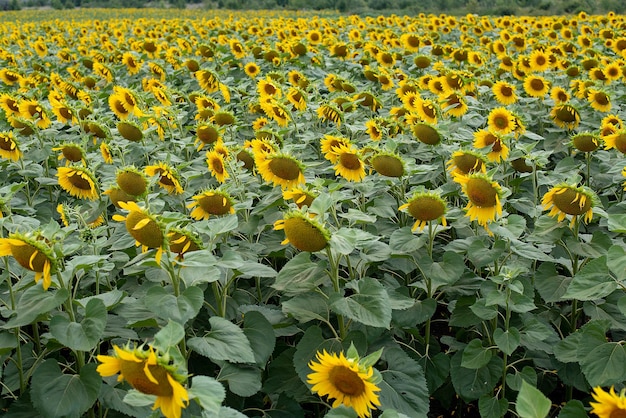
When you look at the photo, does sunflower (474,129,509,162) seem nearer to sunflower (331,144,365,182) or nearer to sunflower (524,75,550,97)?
sunflower (331,144,365,182)

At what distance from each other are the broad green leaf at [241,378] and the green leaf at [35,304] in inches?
20.5

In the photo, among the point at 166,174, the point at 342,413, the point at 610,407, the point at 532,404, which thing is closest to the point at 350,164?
the point at 166,174

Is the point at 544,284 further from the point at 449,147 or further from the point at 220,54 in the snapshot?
the point at 220,54

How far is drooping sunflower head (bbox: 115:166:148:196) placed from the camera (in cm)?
232

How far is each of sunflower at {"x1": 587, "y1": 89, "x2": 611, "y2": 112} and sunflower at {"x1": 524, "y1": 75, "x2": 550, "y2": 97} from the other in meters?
0.42

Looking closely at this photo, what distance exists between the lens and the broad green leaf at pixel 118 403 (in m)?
1.73

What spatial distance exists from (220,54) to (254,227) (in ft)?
15.2

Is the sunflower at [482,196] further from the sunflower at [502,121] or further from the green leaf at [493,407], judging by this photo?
the sunflower at [502,121]

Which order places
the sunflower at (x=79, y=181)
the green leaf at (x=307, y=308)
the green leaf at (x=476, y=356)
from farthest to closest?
the sunflower at (x=79, y=181) < the green leaf at (x=476, y=356) < the green leaf at (x=307, y=308)

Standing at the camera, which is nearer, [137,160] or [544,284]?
[544,284]

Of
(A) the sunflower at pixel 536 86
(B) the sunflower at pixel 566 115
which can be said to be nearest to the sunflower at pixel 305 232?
(B) the sunflower at pixel 566 115

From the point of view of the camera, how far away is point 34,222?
223 centimetres

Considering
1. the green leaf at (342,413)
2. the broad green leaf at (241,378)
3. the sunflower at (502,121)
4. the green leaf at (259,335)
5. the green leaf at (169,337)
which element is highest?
the green leaf at (169,337)

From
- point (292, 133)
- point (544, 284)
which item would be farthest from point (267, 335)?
point (292, 133)
